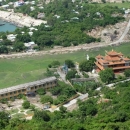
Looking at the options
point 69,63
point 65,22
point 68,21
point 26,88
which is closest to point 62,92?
point 26,88

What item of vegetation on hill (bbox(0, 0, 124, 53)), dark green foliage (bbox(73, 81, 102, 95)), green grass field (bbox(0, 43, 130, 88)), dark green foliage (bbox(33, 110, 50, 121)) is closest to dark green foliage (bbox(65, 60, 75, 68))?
green grass field (bbox(0, 43, 130, 88))

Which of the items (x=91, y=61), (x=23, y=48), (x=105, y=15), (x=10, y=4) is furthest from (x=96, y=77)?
(x=10, y=4)

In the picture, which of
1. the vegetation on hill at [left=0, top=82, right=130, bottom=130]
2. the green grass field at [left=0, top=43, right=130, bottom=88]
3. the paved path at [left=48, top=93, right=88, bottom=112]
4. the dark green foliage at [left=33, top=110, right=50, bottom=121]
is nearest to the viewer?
the vegetation on hill at [left=0, top=82, right=130, bottom=130]

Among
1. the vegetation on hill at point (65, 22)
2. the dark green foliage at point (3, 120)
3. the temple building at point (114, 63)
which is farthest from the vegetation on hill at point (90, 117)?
the vegetation on hill at point (65, 22)

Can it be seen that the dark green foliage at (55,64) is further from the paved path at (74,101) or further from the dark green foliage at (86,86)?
the paved path at (74,101)

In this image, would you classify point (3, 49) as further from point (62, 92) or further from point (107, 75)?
point (107, 75)

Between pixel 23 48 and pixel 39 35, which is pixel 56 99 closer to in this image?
pixel 23 48

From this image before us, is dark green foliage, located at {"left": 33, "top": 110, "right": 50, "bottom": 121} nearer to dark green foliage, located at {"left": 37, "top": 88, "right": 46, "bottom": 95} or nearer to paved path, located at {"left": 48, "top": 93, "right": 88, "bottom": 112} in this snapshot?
paved path, located at {"left": 48, "top": 93, "right": 88, "bottom": 112}
